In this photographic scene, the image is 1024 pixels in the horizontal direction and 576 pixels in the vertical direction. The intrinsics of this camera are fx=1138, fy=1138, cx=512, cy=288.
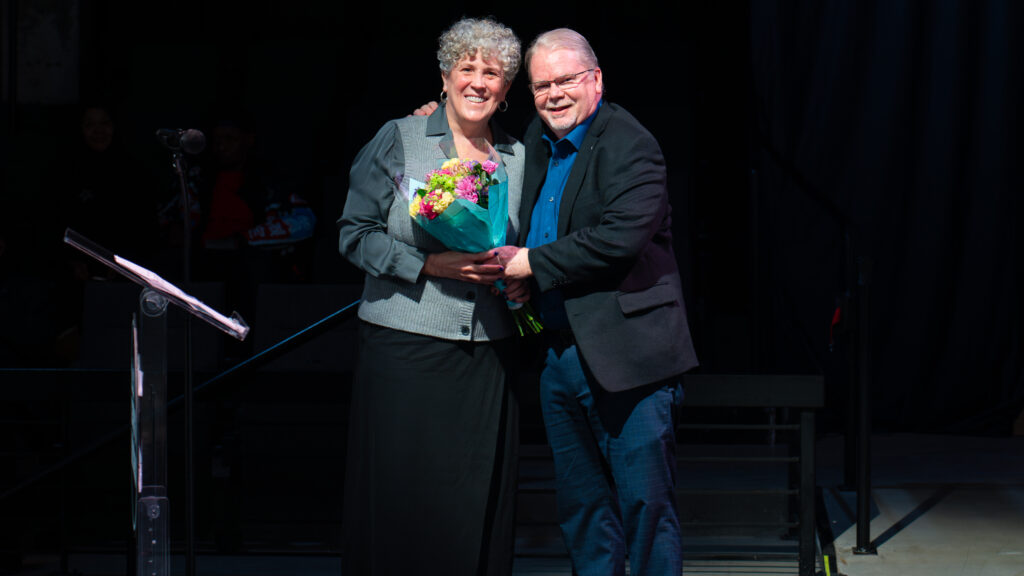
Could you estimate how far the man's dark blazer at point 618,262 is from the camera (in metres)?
2.35

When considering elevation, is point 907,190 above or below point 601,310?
above

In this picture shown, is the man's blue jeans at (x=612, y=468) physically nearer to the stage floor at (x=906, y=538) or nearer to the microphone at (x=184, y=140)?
the microphone at (x=184, y=140)

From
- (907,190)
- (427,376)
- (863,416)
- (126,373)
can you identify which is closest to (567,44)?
(427,376)

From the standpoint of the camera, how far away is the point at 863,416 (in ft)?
12.5

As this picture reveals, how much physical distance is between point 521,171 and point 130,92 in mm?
4755

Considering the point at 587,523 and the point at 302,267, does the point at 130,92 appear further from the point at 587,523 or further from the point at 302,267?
the point at 587,523

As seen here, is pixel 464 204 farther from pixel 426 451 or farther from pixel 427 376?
pixel 426 451

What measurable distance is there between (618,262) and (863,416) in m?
1.79

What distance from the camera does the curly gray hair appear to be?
7.87 feet

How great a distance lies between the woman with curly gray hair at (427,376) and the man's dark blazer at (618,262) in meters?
0.18

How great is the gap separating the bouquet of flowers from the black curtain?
148 inches

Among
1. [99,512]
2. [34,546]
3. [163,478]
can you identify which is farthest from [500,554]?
[99,512]

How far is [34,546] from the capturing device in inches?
155

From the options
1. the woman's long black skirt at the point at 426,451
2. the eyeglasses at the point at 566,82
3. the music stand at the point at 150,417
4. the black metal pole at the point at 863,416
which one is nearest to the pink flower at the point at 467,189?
the eyeglasses at the point at 566,82
